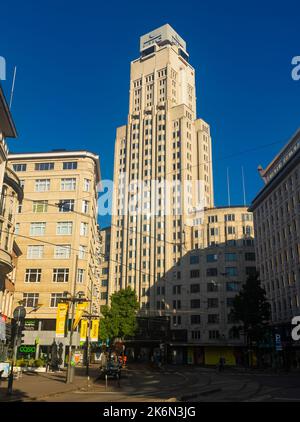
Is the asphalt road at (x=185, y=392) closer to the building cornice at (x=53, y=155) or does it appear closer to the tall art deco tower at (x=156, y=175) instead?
the building cornice at (x=53, y=155)

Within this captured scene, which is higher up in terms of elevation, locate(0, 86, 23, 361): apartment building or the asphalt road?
locate(0, 86, 23, 361): apartment building

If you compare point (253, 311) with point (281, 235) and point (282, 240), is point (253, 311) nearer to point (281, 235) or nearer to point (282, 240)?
point (282, 240)

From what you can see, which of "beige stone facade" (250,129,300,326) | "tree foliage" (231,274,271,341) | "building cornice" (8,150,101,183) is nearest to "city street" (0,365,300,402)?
"tree foliage" (231,274,271,341)

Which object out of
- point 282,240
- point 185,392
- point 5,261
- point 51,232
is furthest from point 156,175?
point 185,392

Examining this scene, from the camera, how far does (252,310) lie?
59.9 m

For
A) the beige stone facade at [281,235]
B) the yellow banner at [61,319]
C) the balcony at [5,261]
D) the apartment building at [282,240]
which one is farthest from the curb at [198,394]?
the beige stone facade at [281,235]

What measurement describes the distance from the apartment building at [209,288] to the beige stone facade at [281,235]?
639 inches

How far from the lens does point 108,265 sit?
125 metres

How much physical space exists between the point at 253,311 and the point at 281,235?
16.3m

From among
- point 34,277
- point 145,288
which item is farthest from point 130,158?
point 34,277

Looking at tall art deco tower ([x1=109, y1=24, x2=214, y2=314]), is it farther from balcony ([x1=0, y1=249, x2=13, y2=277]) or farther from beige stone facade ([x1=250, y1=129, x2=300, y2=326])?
balcony ([x1=0, y1=249, x2=13, y2=277])

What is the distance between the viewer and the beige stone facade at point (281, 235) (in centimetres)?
6531

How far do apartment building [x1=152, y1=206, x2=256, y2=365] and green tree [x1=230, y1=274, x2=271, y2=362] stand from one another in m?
29.0

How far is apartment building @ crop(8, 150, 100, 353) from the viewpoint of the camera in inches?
2388
